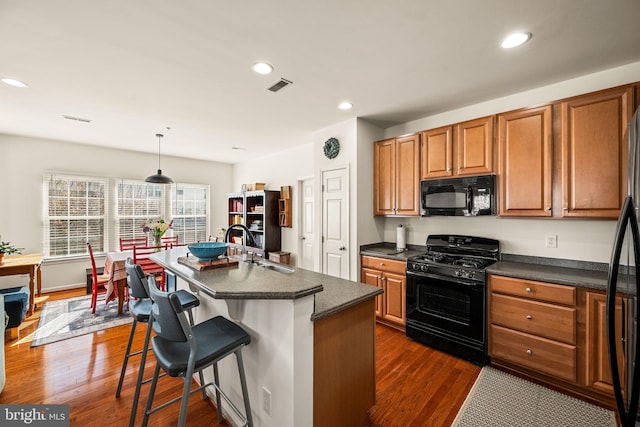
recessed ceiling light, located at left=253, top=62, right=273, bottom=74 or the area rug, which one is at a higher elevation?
recessed ceiling light, located at left=253, top=62, right=273, bottom=74

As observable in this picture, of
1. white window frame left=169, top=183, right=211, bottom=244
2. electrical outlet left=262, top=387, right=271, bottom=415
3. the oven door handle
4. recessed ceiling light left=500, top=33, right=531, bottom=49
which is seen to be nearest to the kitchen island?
electrical outlet left=262, top=387, right=271, bottom=415

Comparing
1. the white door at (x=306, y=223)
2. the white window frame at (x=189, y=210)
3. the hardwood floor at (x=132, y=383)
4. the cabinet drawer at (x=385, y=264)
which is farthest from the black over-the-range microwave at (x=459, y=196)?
the white window frame at (x=189, y=210)

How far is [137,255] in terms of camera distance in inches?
152

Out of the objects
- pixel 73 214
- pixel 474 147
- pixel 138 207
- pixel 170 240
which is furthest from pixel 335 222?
pixel 73 214

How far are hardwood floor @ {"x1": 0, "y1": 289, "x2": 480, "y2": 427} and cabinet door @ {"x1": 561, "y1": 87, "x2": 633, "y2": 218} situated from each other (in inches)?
67.3

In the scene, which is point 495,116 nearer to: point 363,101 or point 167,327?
point 363,101

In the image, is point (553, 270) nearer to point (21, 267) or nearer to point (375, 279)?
point (375, 279)

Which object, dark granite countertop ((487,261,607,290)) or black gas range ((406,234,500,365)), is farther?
black gas range ((406,234,500,365))

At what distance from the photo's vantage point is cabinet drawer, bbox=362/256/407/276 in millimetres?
3115

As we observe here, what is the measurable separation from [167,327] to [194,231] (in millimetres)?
5724

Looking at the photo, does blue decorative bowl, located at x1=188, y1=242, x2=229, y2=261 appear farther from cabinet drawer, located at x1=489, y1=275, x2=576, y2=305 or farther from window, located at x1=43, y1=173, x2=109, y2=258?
window, located at x1=43, y1=173, x2=109, y2=258

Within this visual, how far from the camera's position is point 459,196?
9.55ft

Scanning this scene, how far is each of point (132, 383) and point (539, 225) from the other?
13.1 ft

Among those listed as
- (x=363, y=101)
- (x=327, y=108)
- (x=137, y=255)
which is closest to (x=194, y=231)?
(x=137, y=255)
